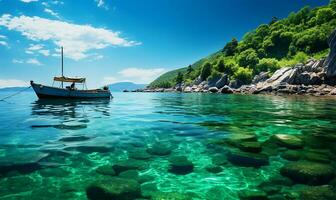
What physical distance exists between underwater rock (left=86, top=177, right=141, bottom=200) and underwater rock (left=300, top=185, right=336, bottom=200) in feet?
15.2

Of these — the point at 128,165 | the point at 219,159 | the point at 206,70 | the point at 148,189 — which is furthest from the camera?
the point at 206,70

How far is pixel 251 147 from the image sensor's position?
40.9ft

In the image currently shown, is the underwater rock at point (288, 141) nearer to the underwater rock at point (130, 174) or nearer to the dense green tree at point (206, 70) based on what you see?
the underwater rock at point (130, 174)

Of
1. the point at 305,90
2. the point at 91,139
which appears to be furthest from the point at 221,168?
the point at 305,90

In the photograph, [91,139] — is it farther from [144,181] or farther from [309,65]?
[309,65]

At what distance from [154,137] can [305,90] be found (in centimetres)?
6513

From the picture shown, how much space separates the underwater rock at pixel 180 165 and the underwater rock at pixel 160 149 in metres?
0.85

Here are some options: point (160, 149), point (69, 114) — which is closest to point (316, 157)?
point (160, 149)

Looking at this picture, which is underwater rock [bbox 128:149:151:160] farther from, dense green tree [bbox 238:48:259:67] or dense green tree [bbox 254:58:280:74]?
dense green tree [bbox 238:48:259:67]

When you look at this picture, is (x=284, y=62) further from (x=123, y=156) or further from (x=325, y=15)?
(x=123, y=156)

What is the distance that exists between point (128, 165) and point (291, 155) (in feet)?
22.6

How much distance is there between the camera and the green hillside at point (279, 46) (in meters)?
123

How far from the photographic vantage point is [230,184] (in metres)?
8.30

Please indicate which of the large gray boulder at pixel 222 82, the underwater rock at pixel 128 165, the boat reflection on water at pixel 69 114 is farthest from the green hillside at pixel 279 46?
the underwater rock at pixel 128 165
